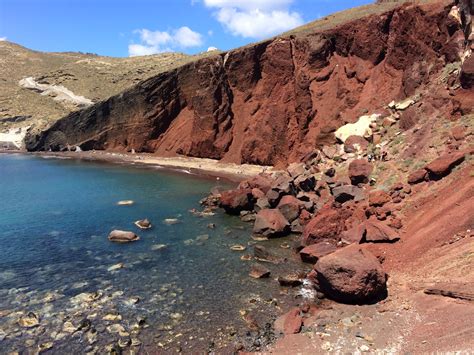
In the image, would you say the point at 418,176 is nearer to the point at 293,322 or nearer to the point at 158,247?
the point at 293,322

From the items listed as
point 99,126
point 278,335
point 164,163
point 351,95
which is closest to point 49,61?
point 99,126

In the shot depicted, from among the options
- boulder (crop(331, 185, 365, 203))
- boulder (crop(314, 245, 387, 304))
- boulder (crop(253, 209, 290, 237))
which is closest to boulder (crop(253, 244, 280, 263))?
boulder (crop(253, 209, 290, 237))

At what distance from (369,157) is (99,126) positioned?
72597 mm

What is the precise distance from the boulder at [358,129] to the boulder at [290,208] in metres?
13.1

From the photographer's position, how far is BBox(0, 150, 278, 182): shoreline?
56544 mm

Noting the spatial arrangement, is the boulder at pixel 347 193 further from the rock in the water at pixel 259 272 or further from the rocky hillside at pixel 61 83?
the rocky hillside at pixel 61 83

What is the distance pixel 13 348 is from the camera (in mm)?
15570

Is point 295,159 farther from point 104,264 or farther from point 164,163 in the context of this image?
point 104,264

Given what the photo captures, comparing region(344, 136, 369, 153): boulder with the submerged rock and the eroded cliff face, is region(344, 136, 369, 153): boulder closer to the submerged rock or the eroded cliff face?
the eroded cliff face

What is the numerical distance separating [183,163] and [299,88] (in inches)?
954

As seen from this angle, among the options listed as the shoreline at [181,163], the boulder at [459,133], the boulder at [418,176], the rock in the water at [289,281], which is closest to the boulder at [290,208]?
the boulder at [418,176]

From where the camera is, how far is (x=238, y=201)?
118 feet

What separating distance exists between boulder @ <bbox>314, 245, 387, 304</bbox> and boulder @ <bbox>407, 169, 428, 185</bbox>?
34.0ft

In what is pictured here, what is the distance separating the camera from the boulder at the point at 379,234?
23.3 metres
